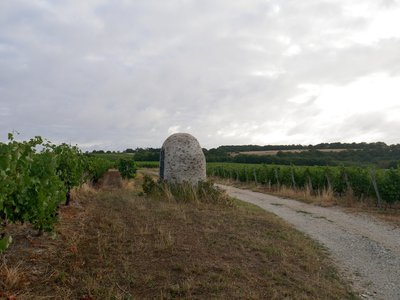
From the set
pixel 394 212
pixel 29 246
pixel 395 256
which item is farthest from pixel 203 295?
pixel 394 212

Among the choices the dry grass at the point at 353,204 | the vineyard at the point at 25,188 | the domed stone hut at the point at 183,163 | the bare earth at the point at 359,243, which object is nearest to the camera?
the vineyard at the point at 25,188

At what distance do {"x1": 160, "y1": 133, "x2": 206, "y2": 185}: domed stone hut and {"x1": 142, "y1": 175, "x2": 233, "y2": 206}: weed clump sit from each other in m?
0.38

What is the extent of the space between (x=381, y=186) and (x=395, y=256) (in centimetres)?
923

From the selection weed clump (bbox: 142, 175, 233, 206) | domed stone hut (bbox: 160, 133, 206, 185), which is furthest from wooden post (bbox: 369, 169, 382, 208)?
domed stone hut (bbox: 160, 133, 206, 185)

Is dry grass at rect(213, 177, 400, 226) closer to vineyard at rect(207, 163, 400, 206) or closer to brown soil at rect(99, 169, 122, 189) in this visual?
vineyard at rect(207, 163, 400, 206)

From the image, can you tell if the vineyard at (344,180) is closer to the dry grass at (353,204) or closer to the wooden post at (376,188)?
the wooden post at (376,188)

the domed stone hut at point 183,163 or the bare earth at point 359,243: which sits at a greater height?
the domed stone hut at point 183,163

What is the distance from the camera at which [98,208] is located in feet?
39.9

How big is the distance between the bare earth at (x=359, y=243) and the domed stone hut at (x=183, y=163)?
3.59 metres

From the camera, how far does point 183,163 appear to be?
15586mm

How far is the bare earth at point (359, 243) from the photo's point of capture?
677 centimetres

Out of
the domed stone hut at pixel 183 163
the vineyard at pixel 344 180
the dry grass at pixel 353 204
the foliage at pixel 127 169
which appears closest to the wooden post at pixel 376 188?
the vineyard at pixel 344 180

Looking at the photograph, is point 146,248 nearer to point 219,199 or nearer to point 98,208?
point 98,208

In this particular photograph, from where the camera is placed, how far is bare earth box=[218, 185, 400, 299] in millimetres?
6768
